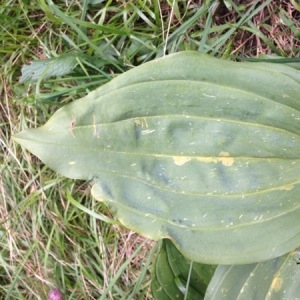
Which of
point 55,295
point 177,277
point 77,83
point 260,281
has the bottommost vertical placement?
point 55,295

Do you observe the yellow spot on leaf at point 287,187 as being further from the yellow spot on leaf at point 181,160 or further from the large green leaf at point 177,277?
the large green leaf at point 177,277

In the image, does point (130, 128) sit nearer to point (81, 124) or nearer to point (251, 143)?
point (81, 124)

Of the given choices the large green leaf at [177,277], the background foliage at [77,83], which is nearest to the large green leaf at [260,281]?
the large green leaf at [177,277]

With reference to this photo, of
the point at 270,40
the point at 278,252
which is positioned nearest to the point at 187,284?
the point at 278,252

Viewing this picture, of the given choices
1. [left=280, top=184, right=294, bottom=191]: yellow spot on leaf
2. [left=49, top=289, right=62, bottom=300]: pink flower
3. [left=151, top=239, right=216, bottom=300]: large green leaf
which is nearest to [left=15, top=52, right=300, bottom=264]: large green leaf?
[left=280, top=184, right=294, bottom=191]: yellow spot on leaf

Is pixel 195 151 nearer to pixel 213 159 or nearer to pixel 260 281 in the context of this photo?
pixel 213 159

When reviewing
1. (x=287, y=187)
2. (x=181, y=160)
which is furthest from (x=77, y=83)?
(x=287, y=187)

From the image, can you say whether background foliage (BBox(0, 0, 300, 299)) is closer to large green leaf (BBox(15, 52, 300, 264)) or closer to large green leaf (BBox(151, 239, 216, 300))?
large green leaf (BBox(151, 239, 216, 300))
